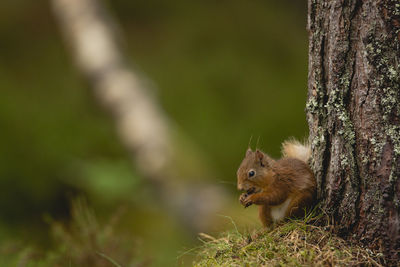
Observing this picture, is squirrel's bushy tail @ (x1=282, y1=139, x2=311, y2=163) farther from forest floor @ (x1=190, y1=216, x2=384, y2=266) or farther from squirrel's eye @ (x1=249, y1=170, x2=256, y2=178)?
forest floor @ (x1=190, y1=216, x2=384, y2=266)

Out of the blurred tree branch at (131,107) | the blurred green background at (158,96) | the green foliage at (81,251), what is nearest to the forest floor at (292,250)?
the green foliage at (81,251)

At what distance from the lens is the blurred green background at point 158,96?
5645mm

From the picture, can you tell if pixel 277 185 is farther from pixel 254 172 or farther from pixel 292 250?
pixel 292 250

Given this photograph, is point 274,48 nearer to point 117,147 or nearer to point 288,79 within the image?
point 288,79

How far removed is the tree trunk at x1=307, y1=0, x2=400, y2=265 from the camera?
191 centimetres

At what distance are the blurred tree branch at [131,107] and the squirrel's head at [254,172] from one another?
2.75 metres

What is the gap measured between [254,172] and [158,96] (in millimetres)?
4213

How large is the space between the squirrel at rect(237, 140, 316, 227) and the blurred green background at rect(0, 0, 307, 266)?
2.47 m

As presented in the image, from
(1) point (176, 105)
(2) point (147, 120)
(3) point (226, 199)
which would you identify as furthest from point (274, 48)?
(3) point (226, 199)

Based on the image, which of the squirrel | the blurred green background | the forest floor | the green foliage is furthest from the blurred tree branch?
the forest floor

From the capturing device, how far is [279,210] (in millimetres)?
2258

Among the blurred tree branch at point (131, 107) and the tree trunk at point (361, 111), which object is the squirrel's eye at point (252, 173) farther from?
the blurred tree branch at point (131, 107)

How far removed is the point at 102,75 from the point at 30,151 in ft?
3.90

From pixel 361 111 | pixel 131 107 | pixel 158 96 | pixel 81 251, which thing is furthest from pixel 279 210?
pixel 158 96
